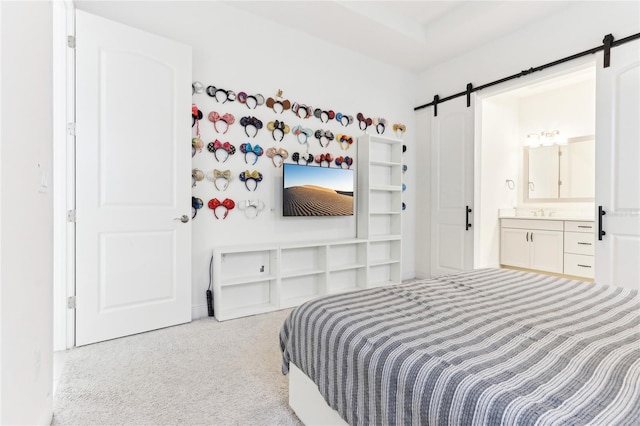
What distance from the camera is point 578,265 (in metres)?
3.82

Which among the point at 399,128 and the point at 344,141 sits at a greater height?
the point at 399,128

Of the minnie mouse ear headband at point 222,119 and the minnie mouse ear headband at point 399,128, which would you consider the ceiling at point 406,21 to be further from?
the minnie mouse ear headband at point 222,119

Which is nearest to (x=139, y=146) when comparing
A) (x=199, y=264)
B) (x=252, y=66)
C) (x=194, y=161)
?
(x=194, y=161)

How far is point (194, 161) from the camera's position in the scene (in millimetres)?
2863

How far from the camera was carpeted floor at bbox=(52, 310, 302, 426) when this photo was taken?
1.53m

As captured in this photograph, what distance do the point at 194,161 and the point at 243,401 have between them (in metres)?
2.01

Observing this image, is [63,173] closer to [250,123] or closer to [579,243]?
[250,123]

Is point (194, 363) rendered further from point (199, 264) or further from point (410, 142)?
point (410, 142)

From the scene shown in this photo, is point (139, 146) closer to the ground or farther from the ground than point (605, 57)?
closer to the ground

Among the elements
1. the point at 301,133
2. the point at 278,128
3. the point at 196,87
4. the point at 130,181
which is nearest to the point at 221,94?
the point at 196,87

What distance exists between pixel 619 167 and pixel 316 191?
8.62ft

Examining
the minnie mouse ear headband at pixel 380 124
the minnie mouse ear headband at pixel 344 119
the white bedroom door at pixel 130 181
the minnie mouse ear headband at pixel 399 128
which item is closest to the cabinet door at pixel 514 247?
the minnie mouse ear headband at pixel 399 128

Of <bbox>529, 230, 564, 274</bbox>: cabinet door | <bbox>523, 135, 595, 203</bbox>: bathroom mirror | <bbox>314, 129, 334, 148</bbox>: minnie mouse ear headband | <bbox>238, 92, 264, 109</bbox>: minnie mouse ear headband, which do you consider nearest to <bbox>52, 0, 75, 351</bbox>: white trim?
<bbox>238, 92, 264, 109</bbox>: minnie mouse ear headband

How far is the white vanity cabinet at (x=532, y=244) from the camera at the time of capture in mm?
3994
